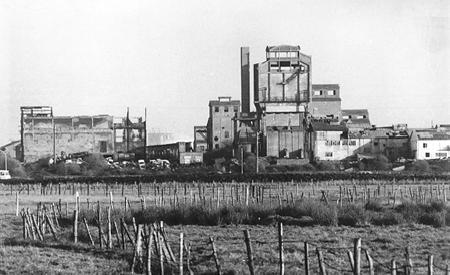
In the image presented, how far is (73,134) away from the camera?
236 ft

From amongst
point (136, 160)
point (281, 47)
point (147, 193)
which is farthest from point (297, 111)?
point (147, 193)

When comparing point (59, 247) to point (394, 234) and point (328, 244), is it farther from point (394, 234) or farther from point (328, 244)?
point (394, 234)

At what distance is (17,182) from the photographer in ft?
163

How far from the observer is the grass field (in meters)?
13.7

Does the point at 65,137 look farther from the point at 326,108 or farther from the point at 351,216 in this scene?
the point at 351,216

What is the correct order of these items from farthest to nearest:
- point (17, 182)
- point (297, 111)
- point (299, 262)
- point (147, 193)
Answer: point (297, 111) → point (17, 182) → point (147, 193) → point (299, 262)

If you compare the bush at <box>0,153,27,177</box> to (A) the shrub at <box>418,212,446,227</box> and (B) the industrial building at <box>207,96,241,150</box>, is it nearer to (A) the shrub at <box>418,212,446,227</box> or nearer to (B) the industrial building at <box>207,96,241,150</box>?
(B) the industrial building at <box>207,96,241,150</box>

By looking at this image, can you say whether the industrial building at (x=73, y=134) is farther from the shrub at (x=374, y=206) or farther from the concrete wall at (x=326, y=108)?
the shrub at (x=374, y=206)

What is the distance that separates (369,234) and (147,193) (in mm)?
23371

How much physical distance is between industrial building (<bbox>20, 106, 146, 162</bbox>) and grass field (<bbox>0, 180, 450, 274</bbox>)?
47755 mm

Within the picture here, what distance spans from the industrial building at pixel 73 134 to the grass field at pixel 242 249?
4776cm

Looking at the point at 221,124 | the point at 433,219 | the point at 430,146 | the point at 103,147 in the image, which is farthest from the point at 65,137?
the point at 433,219

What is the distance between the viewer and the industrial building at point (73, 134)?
7106 cm

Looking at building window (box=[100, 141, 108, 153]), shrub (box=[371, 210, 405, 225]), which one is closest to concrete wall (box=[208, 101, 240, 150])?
building window (box=[100, 141, 108, 153])
